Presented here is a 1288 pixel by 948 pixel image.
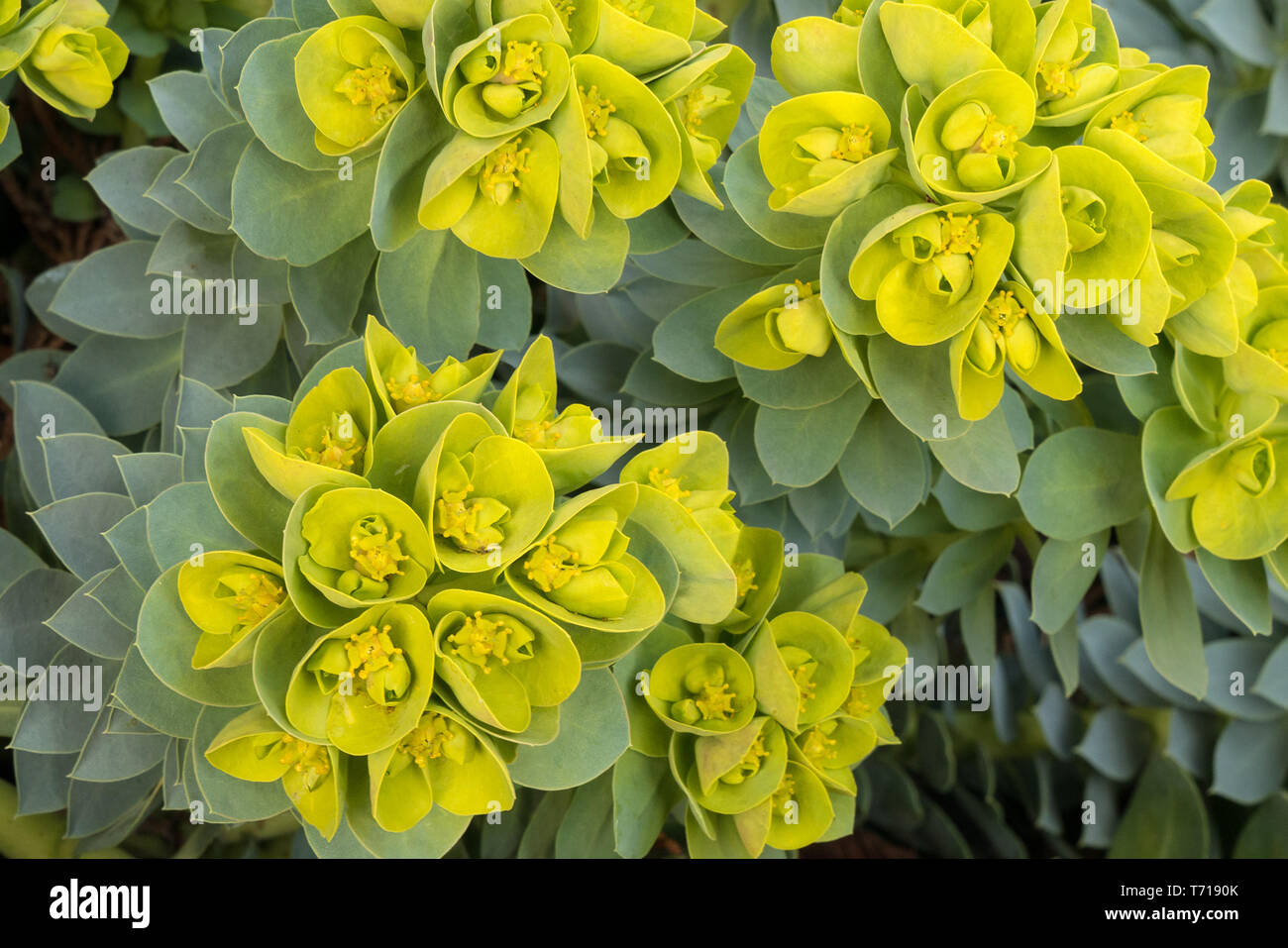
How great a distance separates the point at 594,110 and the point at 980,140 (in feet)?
1.08

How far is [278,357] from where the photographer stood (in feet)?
4.20

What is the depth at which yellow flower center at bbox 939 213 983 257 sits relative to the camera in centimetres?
90

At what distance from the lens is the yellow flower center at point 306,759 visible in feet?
2.74

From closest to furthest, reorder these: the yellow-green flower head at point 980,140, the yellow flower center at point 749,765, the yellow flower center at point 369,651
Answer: the yellow flower center at point 369,651, the yellow-green flower head at point 980,140, the yellow flower center at point 749,765

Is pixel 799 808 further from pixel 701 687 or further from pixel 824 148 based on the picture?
pixel 824 148

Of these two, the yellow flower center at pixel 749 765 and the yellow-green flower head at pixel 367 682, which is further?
the yellow flower center at pixel 749 765

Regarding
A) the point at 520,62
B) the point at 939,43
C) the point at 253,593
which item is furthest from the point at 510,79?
the point at 253,593

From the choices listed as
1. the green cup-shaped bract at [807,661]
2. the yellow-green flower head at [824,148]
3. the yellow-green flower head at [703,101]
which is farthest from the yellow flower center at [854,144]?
the green cup-shaped bract at [807,661]

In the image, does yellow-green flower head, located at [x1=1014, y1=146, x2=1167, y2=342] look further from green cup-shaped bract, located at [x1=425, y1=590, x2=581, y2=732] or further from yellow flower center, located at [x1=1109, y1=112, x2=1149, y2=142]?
green cup-shaped bract, located at [x1=425, y1=590, x2=581, y2=732]

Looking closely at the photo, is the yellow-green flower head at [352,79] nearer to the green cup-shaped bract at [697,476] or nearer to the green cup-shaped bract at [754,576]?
the green cup-shaped bract at [697,476]

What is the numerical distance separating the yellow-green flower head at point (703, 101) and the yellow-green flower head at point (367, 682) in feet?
1.56

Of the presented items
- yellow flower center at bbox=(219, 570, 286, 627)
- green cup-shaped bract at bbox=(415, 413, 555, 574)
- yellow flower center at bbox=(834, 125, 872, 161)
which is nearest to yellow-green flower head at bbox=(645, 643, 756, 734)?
green cup-shaped bract at bbox=(415, 413, 555, 574)

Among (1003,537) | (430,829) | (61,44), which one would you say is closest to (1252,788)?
(1003,537)
